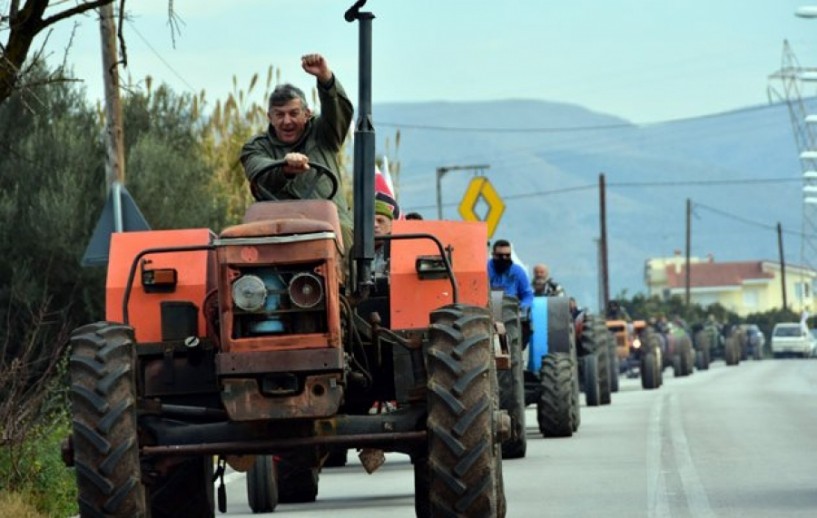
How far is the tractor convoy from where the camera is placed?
36.1 feet

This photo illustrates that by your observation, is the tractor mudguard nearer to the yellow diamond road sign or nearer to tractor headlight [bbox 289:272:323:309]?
the yellow diamond road sign

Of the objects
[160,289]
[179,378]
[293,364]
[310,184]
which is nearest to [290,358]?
[293,364]

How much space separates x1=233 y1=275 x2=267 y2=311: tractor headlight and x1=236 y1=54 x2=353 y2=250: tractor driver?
114 cm

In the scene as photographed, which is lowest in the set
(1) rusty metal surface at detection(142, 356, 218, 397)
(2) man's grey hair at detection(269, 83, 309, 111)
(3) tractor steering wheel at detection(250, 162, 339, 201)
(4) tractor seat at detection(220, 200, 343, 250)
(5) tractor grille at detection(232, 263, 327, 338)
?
(1) rusty metal surface at detection(142, 356, 218, 397)

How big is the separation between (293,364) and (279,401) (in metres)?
0.20

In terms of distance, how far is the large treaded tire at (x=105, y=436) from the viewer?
11055 mm

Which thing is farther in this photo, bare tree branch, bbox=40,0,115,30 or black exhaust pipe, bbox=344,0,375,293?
bare tree branch, bbox=40,0,115,30

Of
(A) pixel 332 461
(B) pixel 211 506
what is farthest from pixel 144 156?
(B) pixel 211 506

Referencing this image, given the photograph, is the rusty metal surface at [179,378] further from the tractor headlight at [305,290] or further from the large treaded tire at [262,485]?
the large treaded tire at [262,485]

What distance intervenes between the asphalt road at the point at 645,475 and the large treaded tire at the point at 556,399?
26cm

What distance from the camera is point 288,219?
36.7 ft

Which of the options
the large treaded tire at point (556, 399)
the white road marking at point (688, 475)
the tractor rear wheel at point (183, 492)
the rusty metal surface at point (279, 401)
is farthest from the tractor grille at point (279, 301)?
the large treaded tire at point (556, 399)

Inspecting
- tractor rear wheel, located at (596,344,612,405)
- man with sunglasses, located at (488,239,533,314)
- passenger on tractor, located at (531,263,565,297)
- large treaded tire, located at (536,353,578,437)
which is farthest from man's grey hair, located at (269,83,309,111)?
tractor rear wheel, located at (596,344,612,405)

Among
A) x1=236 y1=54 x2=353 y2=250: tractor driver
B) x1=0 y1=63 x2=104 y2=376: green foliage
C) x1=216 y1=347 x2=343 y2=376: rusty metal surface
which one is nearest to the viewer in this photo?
x1=216 y1=347 x2=343 y2=376: rusty metal surface
